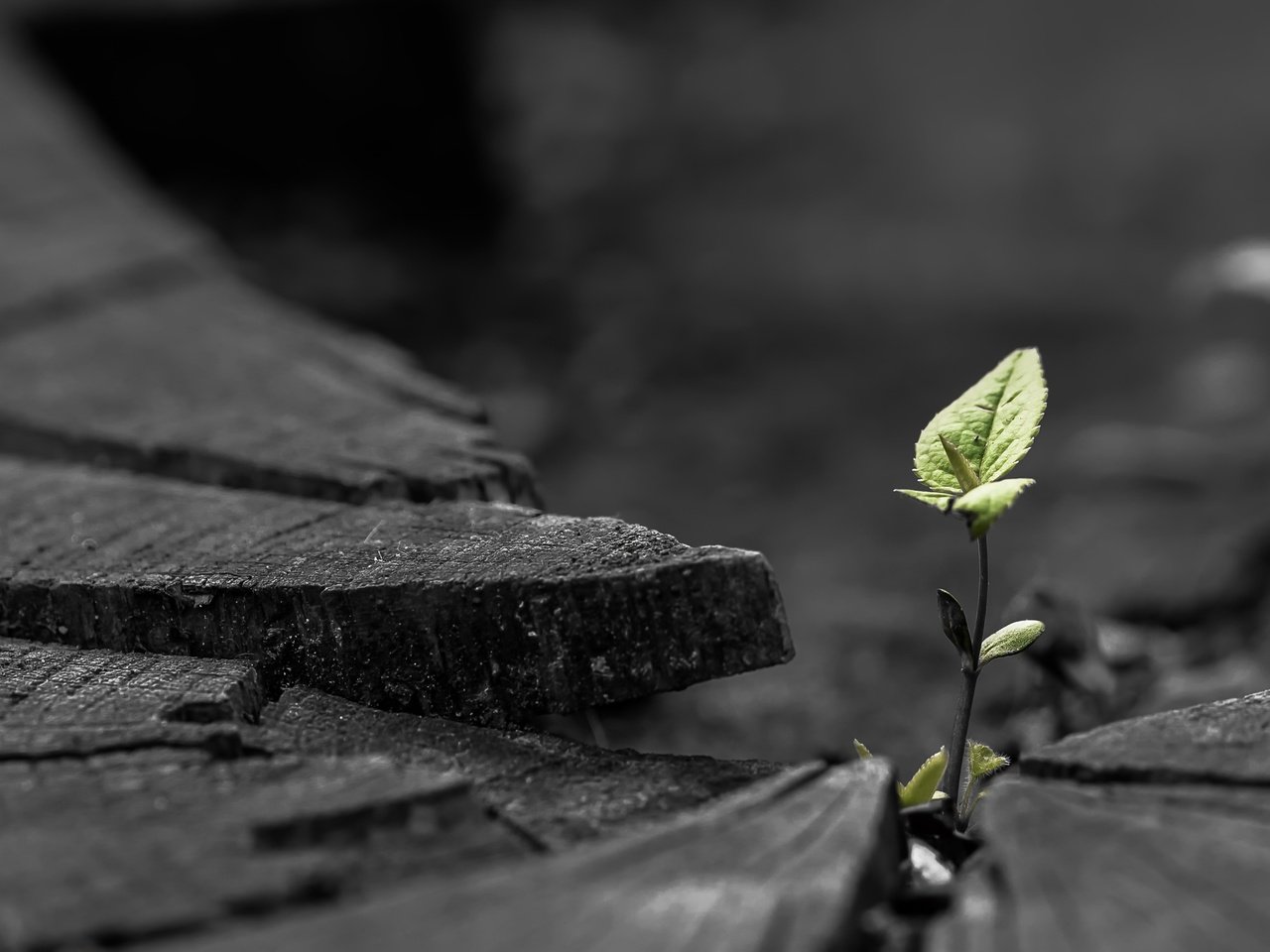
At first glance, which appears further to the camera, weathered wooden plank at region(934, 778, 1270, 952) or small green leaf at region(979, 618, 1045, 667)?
small green leaf at region(979, 618, 1045, 667)

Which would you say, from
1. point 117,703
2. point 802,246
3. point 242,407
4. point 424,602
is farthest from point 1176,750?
point 802,246

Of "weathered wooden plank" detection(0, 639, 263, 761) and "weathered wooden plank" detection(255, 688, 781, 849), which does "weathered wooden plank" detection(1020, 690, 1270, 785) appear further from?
"weathered wooden plank" detection(0, 639, 263, 761)

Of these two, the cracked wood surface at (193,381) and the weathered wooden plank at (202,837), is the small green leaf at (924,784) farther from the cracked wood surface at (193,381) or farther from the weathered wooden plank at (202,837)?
the cracked wood surface at (193,381)

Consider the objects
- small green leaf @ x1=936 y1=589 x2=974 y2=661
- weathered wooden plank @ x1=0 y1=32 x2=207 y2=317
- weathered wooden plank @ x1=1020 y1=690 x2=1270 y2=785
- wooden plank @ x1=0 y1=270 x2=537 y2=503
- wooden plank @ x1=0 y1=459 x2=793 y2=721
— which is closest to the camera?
weathered wooden plank @ x1=1020 y1=690 x2=1270 y2=785

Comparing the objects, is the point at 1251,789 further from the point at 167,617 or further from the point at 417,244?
the point at 417,244

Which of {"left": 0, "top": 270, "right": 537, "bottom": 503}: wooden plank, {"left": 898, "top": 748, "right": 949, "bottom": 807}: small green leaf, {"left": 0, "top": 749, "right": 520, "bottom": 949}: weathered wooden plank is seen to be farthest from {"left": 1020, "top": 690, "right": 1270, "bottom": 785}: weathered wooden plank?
Result: {"left": 0, "top": 270, "right": 537, "bottom": 503}: wooden plank
